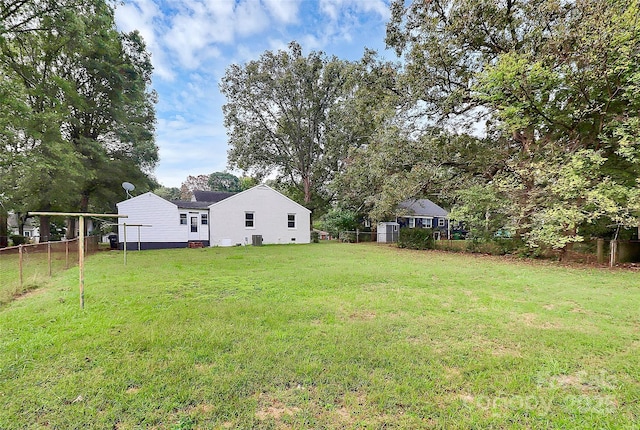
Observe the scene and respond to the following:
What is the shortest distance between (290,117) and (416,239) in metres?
A: 17.5

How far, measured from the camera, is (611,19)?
8.30 metres

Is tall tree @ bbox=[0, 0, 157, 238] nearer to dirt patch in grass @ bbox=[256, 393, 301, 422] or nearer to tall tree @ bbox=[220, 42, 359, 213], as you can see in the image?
tall tree @ bbox=[220, 42, 359, 213]

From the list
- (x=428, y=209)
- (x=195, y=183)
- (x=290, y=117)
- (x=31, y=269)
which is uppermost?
(x=290, y=117)

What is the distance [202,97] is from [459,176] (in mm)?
16259

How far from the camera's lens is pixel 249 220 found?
68.3 feet

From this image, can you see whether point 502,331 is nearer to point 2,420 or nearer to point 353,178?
point 2,420

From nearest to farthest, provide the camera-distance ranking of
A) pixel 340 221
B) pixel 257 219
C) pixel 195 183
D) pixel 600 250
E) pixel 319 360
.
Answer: pixel 319 360
pixel 600 250
pixel 257 219
pixel 340 221
pixel 195 183

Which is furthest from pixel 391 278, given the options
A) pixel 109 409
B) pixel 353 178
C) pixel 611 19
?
pixel 353 178

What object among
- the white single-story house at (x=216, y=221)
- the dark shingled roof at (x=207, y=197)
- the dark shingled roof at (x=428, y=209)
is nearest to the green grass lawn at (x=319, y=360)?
the white single-story house at (x=216, y=221)

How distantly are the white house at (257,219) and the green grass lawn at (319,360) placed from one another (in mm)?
13865

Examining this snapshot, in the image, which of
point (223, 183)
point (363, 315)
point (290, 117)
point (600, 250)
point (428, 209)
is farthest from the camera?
point (223, 183)

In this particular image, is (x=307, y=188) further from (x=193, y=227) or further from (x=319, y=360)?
(x=319, y=360)

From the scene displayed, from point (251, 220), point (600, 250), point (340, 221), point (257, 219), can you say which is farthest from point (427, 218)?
point (600, 250)

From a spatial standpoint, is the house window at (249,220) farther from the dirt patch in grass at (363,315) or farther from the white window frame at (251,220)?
the dirt patch in grass at (363,315)
